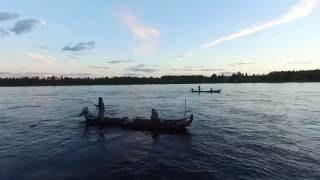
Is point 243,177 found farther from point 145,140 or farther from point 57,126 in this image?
point 57,126

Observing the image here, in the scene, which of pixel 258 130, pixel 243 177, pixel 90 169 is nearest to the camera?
pixel 243 177

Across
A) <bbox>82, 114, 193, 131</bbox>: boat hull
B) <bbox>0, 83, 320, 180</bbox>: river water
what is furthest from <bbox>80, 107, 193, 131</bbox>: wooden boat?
<bbox>0, 83, 320, 180</bbox>: river water

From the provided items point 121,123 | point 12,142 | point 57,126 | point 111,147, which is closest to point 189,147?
point 111,147

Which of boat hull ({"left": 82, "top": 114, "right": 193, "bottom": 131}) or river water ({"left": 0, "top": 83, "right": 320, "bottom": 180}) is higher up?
boat hull ({"left": 82, "top": 114, "right": 193, "bottom": 131})

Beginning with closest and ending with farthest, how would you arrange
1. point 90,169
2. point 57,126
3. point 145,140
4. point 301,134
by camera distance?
point 90,169 → point 145,140 → point 301,134 → point 57,126

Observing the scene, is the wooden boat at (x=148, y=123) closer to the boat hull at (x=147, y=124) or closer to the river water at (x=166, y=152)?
the boat hull at (x=147, y=124)

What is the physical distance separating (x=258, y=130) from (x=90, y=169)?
2216 cm

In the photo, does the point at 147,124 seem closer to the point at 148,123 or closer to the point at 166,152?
the point at 148,123

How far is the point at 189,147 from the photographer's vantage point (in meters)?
28.6

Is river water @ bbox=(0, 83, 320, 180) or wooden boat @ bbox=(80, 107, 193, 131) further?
wooden boat @ bbox=(80, 107, 193, 131)

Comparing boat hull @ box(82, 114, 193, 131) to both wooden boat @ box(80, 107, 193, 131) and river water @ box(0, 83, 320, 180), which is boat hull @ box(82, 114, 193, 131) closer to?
wooden boat @ box(80, 107, 193, 131)

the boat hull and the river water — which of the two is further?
the boat hull

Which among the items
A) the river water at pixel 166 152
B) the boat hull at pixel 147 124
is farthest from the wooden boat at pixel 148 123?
the river water at pixel 166 152

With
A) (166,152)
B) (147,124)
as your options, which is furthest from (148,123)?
(166,152)
